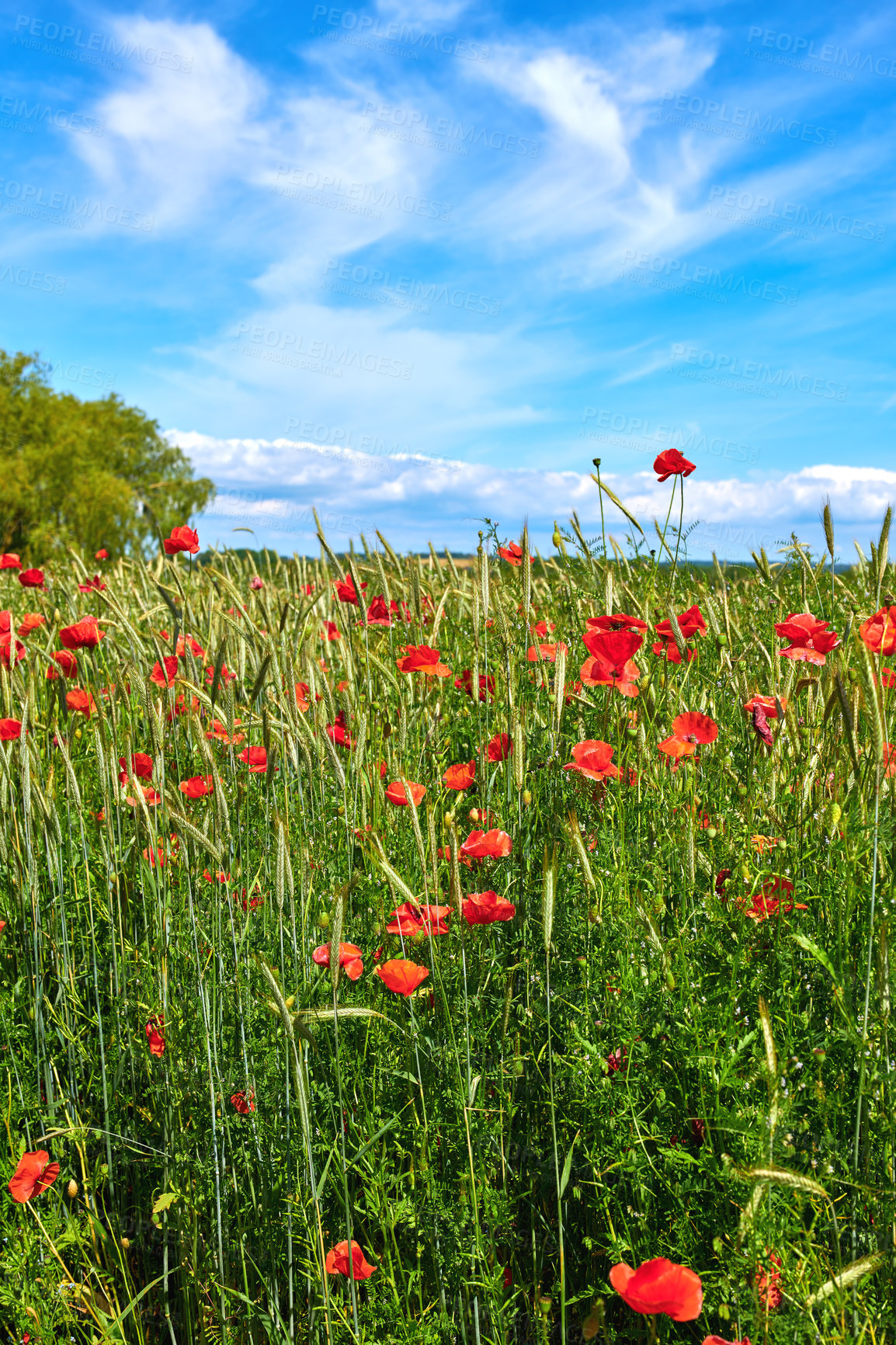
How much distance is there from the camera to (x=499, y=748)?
2164 mm

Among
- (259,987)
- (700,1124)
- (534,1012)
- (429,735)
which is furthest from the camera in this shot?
(429,735)

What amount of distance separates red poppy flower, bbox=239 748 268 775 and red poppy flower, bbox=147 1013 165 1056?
574 millimetres

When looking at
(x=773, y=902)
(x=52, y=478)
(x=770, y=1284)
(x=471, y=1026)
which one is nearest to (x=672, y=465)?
(x=773, y=902)

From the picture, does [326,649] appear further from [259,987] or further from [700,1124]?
[700,1124]

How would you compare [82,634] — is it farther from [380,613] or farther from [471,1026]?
[471,1026]

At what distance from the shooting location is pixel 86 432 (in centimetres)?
3794

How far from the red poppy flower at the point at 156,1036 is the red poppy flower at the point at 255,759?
57 cm

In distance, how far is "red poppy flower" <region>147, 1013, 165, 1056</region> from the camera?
1717 mm

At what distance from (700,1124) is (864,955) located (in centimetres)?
42

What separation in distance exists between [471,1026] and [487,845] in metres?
0.34

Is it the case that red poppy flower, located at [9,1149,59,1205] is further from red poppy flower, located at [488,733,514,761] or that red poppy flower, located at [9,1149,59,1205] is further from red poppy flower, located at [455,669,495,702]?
red poppy flower, located at [455,669,495,702]

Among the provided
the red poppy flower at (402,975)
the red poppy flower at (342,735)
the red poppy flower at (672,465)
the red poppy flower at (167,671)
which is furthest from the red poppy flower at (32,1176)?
the red poppy flower at (672,465)

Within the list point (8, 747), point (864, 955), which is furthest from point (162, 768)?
point (864, 955)

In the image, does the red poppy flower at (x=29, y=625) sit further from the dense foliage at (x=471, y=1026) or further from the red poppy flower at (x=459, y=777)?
the red poppy flower at (x=459, y=777)
